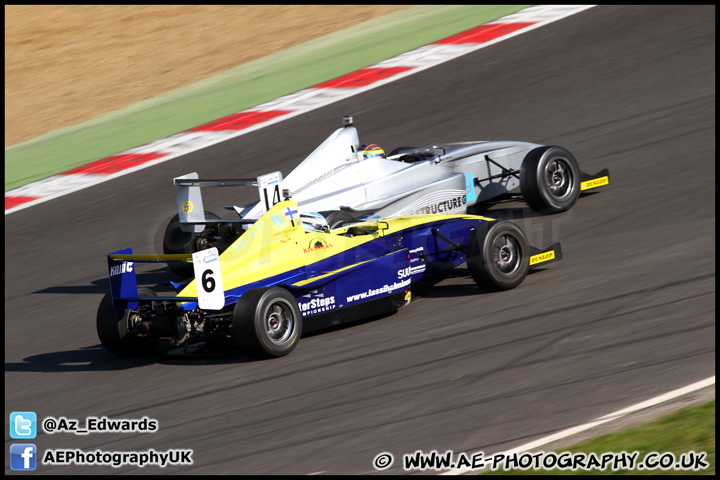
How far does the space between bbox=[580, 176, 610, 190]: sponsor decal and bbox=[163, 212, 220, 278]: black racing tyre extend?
13.1 ft

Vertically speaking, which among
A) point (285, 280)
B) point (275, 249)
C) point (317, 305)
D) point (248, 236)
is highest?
point (248, 236)

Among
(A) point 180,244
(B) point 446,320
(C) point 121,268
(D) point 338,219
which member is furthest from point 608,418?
(A) point 180,244

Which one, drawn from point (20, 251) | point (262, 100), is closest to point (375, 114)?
point (262, 100)

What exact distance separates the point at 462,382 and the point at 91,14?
18516 millimetres

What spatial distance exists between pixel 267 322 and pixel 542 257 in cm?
274

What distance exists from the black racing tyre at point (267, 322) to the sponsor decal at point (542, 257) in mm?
2310

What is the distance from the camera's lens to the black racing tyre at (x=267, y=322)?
7441 millimetres

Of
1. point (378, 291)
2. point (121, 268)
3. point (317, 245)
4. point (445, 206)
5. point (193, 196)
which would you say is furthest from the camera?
point (445, 206)

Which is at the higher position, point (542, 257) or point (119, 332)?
point (542, 257)

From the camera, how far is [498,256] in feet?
28.6

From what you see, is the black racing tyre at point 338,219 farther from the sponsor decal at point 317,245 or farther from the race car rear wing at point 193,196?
the sponsor decal at point 317,245

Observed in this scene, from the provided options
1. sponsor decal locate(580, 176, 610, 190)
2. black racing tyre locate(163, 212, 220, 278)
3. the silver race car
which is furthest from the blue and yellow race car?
sponsor decal locate(580, 176, 610, 190)

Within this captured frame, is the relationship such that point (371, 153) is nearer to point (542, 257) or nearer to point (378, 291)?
point (542, 257)

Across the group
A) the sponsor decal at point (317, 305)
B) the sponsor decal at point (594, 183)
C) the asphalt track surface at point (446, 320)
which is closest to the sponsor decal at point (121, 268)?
the asphalt track surface at point (446, 320)
